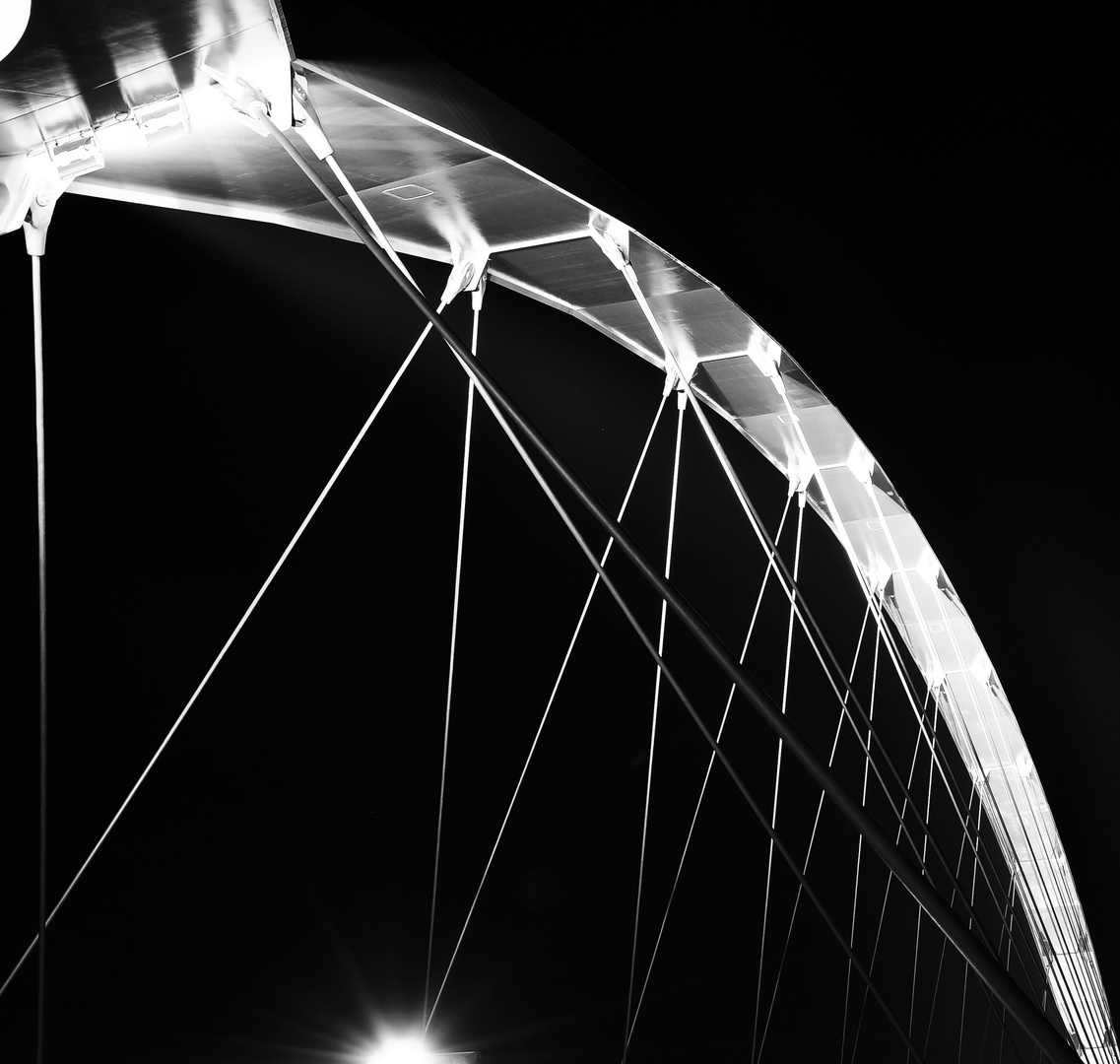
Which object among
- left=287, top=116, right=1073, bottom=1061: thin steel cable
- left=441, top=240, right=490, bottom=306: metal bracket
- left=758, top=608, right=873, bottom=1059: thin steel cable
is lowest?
left=287, top=116, right=1073, bottom=1061: thin steel cable

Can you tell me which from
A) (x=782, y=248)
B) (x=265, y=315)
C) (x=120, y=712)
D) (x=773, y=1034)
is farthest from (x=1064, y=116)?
(x=773, y=1034)

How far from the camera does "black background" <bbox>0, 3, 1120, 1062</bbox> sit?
3.35 meters

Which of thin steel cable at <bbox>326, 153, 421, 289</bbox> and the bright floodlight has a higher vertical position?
thin steel cable at <bbox>326, 153, 421, 289</bbox>

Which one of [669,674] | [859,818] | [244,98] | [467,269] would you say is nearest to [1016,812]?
[467,269]

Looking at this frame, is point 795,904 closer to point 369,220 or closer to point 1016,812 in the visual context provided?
point 369,220

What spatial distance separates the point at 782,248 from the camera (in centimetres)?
417

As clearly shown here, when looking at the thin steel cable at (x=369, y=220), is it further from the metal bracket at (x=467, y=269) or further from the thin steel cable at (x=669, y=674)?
the metal bracket at (x=467, y=269)

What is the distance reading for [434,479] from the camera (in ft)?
15.0

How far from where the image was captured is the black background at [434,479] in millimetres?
3350

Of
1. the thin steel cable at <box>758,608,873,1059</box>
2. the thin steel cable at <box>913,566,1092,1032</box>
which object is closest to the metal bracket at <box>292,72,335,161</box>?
the thin steel cable at <box>758,608,873,1059</box>

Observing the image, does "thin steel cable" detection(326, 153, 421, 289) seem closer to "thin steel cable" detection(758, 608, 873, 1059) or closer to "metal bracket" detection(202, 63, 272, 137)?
"metal bracket" detection(202, 63, 272, 137)

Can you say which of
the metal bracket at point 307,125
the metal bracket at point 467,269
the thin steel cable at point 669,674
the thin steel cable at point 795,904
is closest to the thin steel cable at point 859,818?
the thin steel cable at point 669,674

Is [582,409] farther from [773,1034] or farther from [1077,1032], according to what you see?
[1077,1032]

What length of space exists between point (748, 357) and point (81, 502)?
96.1 inches
